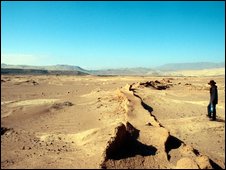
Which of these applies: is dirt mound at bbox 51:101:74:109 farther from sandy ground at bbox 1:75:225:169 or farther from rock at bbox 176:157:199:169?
rock at bbox 176:157:199:169

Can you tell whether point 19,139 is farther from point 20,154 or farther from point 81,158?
point 81,158

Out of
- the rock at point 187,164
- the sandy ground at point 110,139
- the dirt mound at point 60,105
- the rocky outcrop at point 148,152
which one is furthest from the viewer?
the dirt mound at point 60,105

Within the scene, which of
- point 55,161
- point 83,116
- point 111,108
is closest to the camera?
point 55,161

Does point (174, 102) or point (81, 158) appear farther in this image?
point (174, 102)

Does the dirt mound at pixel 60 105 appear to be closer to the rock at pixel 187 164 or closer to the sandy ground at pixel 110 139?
the sandy ground at pixel 110 139

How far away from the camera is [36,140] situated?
7.77m

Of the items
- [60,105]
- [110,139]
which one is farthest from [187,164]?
[60,105]

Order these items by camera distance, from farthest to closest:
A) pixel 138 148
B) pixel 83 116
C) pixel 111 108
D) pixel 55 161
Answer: pixel 111 108
pixel 83 116
pixel 138 148
pixel 55 161

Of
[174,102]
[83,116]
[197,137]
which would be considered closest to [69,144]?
[197,137]

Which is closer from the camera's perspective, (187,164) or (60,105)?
(187,164)

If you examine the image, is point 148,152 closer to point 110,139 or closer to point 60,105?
point 110,139

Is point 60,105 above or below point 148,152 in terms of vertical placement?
below

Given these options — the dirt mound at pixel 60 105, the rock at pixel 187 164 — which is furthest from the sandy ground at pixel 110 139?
the dirt mound at pixel 60 105

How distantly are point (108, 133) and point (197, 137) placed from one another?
2489 millimetres
